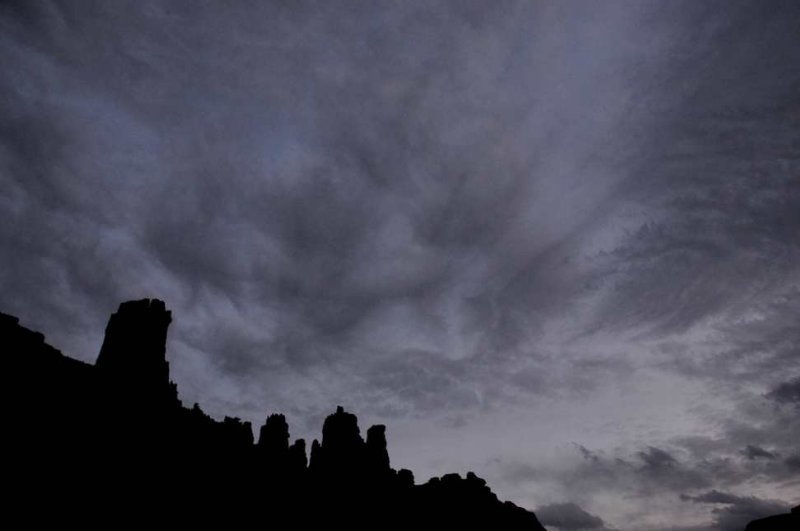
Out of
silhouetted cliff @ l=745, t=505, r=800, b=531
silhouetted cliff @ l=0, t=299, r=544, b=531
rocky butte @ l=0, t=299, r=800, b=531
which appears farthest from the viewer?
silhouetted cliff @ l=0, t=299, r=544, b=531

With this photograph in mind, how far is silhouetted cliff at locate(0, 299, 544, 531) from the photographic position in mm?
46656

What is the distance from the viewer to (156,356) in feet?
220

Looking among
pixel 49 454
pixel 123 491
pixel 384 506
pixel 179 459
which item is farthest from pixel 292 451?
pixel 49 454

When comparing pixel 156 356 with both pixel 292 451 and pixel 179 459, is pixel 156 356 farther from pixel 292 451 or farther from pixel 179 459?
pixel 292 451

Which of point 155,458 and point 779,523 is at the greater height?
point 155,458

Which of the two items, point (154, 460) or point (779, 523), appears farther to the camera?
point (154, 460)

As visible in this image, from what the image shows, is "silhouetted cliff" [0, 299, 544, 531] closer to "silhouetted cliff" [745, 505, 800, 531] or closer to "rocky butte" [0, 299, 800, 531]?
"rocky butte" [0, 299, 800, 531]

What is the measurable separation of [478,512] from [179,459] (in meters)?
76.4

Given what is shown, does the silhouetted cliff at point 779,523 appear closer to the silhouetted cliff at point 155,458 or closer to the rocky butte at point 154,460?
the rocky butte at point 154,460

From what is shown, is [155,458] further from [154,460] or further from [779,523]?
[779,523]

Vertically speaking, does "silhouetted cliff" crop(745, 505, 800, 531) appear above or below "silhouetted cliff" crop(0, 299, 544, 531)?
below

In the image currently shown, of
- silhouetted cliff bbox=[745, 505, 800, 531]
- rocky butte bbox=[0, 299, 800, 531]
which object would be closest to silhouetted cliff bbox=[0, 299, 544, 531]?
rocky butte bbox=[0, 299, 800, 531]

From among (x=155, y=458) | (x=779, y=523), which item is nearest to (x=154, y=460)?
(x=155, y=458)

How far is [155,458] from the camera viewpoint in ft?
192
